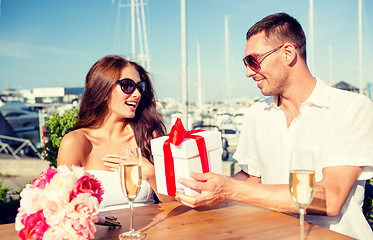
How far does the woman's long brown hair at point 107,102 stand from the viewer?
10.3 feet

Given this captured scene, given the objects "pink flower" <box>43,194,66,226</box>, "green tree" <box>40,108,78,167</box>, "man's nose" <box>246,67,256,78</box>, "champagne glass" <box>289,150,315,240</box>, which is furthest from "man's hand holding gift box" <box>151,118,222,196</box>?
"green tree" <box>40,108,78,167</box>

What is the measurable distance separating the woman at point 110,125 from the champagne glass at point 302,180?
5.44ft

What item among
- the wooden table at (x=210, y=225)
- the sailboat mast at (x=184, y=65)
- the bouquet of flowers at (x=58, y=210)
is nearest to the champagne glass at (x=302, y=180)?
the wooden table at (x=210, y=225)

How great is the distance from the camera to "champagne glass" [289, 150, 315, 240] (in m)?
1.44

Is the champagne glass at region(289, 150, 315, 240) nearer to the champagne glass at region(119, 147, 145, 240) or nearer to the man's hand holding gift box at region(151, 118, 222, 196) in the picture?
the man's hand holding gift box at region(151, 118, 222, 196)

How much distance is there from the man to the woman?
101cm

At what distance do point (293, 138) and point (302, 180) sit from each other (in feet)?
3.52

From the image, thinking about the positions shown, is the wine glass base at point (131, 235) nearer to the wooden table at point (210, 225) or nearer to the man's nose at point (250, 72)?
the wooden table at point (210, 225)

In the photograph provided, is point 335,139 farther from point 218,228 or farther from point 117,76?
point 117,76

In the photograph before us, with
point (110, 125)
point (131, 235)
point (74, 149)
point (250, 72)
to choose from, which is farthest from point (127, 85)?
point (131, 235)

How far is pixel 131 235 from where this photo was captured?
1621mm

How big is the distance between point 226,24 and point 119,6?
8.03 meters

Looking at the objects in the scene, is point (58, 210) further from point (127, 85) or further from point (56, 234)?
point (127, 85)

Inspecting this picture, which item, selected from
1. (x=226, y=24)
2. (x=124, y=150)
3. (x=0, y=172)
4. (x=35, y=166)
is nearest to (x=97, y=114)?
(x=124, y=150)
